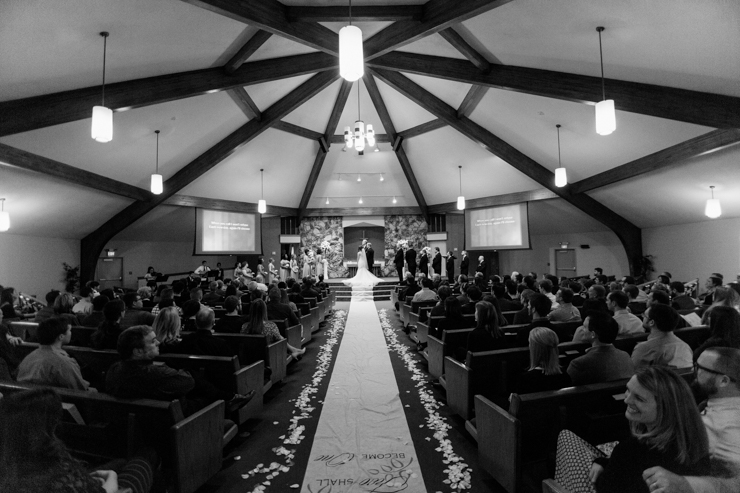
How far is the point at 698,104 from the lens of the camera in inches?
195

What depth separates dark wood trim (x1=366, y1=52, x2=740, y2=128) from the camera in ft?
16.1

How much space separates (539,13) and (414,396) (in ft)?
14.4

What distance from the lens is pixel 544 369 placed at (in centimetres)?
230

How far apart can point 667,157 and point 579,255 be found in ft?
22.4

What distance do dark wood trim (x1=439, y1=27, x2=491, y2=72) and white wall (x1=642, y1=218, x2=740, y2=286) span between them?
22.2 ft

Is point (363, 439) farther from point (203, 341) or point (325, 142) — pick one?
point (325, 142)

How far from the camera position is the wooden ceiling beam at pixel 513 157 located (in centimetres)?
868

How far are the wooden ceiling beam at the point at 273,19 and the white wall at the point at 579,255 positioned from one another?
1111cm

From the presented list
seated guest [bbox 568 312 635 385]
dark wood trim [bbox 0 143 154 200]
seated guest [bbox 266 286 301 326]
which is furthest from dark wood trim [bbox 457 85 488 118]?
dark wood trim [bbox 0 143 154 200]

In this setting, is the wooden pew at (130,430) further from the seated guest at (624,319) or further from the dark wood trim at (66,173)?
the dark wood trim at (66,173)

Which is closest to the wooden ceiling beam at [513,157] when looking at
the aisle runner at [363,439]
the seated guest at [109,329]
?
the aisle runner at [363,439]

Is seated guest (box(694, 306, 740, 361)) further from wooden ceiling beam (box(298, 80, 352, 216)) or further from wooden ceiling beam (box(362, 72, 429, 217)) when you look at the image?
wooden ceiling beam (box(298, 80, 352, 216))

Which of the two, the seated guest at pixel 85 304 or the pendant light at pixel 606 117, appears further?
the seated guest at pixel 85 304

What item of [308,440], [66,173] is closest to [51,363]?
[308,440]
